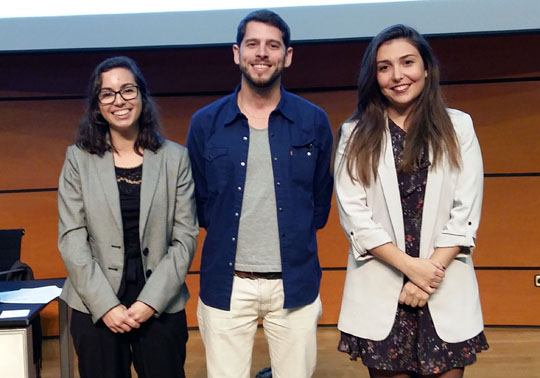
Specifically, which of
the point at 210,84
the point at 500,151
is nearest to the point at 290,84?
the point at 210,84

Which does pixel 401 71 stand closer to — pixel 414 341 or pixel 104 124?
pixel 414 341

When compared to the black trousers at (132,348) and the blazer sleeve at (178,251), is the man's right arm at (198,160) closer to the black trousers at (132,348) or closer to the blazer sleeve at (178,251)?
the blazer sleeve at (178,251)

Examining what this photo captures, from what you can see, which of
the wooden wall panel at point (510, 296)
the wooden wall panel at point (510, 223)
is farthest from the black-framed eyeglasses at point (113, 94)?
the wooden wall panel at point (510, 296)

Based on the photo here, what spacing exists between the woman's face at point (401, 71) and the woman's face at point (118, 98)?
80 cm

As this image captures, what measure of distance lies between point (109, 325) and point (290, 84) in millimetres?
2446

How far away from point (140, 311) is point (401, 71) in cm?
108

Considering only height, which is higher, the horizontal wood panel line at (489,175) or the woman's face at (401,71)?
the woman's face at (401,71)

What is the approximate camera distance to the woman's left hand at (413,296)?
1634 mm

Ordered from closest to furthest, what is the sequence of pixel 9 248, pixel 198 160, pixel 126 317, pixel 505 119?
pixel 126 317 < pixel 198 160 < pixel 9 248 < pixel 505 119

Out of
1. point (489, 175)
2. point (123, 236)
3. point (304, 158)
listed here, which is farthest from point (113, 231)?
point (489, 175)

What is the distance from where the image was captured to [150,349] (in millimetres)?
1837

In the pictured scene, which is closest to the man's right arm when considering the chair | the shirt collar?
the shirt collar

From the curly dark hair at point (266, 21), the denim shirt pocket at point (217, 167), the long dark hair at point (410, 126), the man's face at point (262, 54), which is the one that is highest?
the curly dark hair at point (266, 21)

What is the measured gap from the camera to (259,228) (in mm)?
1859
